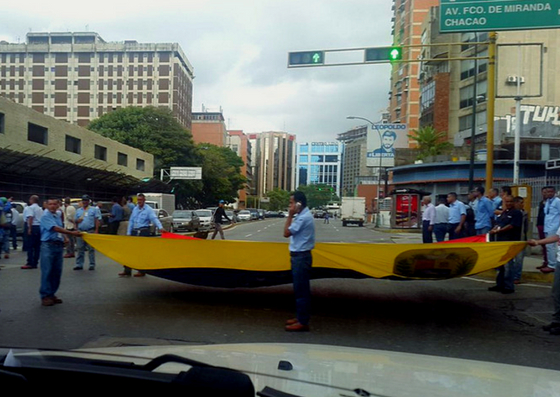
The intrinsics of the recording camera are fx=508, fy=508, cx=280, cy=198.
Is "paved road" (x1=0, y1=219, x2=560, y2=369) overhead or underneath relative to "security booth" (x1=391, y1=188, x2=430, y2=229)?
underneath

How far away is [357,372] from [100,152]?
44012 mm

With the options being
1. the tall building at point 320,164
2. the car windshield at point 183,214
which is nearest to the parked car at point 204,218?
the car windshield at point 183,214

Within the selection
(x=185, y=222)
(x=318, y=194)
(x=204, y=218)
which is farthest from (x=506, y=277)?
(x=318, y=194)

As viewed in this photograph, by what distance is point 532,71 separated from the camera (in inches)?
1715

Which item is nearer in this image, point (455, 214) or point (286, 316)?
point (286, 316)

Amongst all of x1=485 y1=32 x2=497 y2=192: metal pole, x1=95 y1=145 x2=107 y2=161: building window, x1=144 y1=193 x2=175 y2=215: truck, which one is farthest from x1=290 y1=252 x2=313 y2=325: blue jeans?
x1=95 y1=145 x2=107 y2=161: building window

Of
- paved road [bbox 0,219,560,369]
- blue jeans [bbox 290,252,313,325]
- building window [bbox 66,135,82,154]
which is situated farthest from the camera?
building window [bbox 66,135,82,154]

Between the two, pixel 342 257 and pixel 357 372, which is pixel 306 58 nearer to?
pixel 342 257

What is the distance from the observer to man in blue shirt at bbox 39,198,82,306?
7.71 m

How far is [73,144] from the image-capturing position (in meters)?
39.0

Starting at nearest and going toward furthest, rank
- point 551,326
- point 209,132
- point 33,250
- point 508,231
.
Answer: point 551,326, point 508,231, point 33,250, point 209,132

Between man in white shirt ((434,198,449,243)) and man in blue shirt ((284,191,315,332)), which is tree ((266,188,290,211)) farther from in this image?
man in blue shirt ((284,191,315,332))

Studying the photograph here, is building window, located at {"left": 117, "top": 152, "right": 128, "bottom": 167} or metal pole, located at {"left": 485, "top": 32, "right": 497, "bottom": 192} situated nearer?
metal pole, located at {"left": 485, "top": 32, "right": 497, "bottom": 192}

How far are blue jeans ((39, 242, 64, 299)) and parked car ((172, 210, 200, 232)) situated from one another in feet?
76.6
